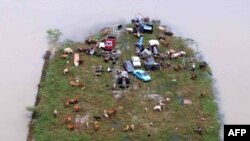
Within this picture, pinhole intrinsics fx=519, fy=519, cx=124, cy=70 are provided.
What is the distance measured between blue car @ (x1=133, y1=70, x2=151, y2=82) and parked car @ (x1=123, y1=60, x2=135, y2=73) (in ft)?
0.70

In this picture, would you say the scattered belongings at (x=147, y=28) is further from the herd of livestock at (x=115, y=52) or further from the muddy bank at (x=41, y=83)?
the muddy bank at (x=41, y=83)

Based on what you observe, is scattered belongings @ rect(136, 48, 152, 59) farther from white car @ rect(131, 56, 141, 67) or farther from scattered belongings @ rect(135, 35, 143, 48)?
scattered belongings @ rect(135, 35, 143, 48)

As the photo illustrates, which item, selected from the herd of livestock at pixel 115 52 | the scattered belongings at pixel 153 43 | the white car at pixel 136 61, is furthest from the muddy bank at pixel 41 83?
the scattered belongings at pixel 153 43

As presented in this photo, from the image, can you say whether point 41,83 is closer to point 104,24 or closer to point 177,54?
point 104,24

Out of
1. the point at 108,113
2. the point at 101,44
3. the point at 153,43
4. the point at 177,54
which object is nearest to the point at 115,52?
the point at 101,44

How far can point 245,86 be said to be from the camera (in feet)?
72.9

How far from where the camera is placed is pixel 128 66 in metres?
22.2

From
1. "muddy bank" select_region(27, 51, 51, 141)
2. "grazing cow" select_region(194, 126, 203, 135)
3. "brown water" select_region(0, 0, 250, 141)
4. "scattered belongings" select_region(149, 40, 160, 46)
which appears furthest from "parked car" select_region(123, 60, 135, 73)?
"grazing cow" select_region(194, 126, 203, 135)

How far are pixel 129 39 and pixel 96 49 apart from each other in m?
1.82

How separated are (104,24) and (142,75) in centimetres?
488

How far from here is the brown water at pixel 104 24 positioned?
20.8 meters

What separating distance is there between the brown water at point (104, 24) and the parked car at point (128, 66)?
10.5 feet

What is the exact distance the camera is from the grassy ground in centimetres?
1905

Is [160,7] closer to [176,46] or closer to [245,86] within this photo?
[176,46]
